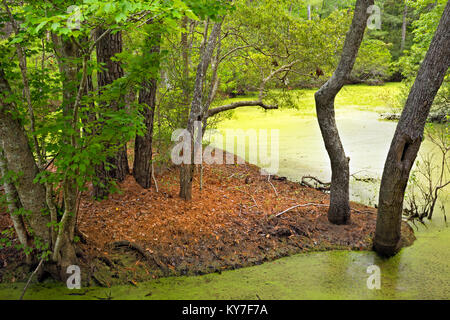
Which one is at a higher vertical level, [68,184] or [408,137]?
[408,137]

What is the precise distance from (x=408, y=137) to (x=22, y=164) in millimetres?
3529

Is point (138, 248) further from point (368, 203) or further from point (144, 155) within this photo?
point (368, 203)

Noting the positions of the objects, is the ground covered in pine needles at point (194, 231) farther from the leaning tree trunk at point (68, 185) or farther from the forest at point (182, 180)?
the leaning tree trunk at point (68, 185)

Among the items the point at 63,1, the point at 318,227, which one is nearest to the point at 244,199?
the point at 318,227

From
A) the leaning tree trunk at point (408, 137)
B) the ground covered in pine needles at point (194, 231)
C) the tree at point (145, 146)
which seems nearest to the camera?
the leaning tree trunk at point (408, 137)

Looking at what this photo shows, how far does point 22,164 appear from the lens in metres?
2.87

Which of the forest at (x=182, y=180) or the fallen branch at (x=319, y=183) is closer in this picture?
the forest at (x=182, y=180)

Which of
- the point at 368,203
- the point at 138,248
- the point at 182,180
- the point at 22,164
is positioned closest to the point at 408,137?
the point at 368,203

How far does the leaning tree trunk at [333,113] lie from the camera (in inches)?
150

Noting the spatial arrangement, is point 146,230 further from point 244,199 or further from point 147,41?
point 147,41

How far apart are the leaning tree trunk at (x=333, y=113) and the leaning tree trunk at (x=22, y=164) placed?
3066mm

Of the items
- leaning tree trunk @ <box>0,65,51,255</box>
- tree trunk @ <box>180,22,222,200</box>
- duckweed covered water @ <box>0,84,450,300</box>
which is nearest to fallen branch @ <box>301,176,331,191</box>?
duckweed covered water @ <box>0,84,450,300</box>

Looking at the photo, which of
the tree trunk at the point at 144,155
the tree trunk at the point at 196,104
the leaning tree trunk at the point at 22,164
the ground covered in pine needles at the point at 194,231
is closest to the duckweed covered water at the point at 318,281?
the ground covered in pine needles at the point at 194,231

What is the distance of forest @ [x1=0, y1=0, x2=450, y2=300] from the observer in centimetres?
272
